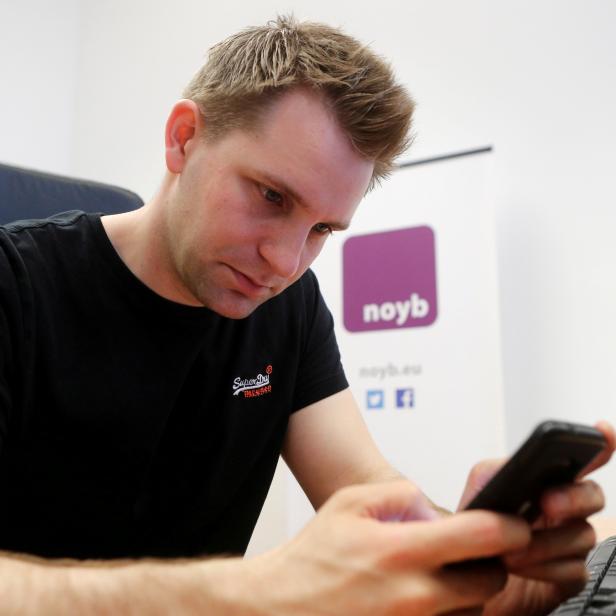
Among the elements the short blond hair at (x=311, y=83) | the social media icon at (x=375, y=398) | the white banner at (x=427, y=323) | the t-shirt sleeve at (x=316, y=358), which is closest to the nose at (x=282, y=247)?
the short blond hair at (x=311, y=83)

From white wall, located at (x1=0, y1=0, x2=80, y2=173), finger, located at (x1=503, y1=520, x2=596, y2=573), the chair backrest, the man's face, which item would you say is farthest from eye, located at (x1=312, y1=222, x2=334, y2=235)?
white wall, located at (x1=0, y1=0, x2=80, y2=173)

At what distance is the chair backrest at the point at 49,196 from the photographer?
113 centimetres

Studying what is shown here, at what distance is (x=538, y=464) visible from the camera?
1.46 ft

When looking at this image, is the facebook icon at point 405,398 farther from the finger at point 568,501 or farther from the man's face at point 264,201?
the finger at point 568,501

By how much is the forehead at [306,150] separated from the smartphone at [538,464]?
526 mm

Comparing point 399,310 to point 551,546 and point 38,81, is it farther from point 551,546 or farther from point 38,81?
point 38,81

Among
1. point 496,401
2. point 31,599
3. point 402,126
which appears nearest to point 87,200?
point 402,126

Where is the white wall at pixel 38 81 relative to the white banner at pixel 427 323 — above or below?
above

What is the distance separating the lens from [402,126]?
1.00 metres

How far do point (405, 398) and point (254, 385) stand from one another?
1137mm

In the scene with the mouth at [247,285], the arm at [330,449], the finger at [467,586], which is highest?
the mouth at [247,285]

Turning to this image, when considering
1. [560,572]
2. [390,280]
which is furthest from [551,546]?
[390,280]

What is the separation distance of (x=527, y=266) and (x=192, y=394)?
144 cm

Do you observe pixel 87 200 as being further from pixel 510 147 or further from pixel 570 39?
pixel 570 39
